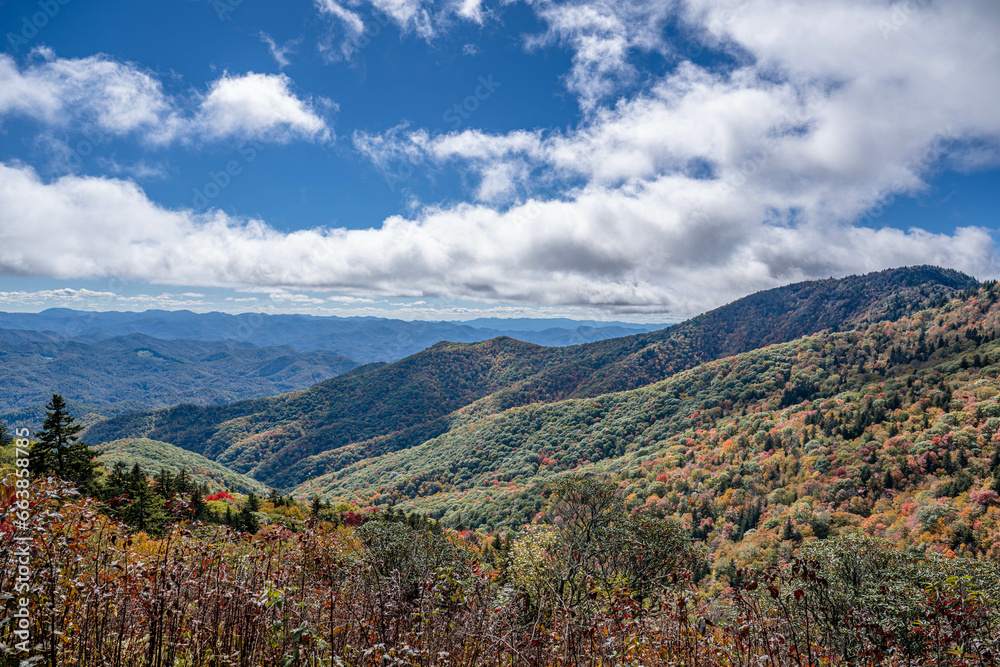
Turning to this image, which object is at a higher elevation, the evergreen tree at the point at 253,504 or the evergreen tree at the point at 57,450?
the evergreen tree at the point at 57,450

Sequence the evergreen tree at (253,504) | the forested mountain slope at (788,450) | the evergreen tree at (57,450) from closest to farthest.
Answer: the evergreen tree at (57,450)
the evergreen tree at (253,504)
the forested mountain slope at (788,450)

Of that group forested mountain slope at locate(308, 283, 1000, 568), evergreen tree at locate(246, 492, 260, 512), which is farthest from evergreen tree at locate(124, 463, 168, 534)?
forested mountain slope at locate(308, 283, 1000, 568)

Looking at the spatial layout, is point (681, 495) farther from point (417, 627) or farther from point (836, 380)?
point (417, 627)

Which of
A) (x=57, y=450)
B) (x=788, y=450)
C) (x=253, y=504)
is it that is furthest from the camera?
(x=788, y=450)

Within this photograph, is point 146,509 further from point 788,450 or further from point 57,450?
point 788,450

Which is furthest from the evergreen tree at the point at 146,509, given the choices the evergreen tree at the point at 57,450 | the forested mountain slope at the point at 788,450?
the forested mountain slope at the point at 788,450

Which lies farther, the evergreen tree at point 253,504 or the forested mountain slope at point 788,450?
the forested mountain slope at point 788,450

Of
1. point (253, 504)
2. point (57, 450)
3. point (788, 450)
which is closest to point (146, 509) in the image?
point (57, 450)

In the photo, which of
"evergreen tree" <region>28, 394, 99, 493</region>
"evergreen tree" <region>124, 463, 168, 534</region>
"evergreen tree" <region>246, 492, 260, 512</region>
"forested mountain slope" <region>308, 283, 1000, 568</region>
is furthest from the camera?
"forested mountain slope" <region>308, 283, 1000, 568</region>

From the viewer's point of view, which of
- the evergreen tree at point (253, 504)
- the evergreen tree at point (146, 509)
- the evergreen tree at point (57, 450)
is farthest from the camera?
the evergreen tree at point (253, 504)

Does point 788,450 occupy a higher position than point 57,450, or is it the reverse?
point 57,450

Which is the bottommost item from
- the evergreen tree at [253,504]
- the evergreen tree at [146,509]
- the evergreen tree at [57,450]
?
the evergreen tree at [253,504]

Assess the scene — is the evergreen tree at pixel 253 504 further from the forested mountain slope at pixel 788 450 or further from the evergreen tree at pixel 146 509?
the forested mountain slope at pixel 788 450

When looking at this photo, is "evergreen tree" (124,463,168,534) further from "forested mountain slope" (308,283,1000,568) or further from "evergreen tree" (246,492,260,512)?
"forested mountain slope" (308,283,1000,568)
